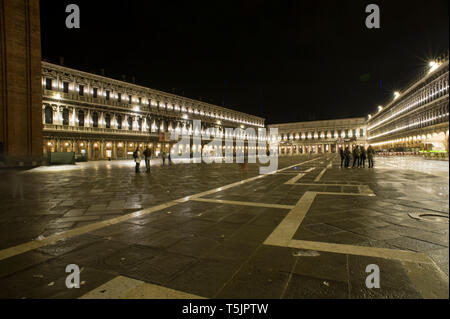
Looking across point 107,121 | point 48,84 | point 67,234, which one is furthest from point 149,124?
point 67,234

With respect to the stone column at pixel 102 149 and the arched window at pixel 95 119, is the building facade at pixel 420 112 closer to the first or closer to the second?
the stone column at pixel 102 149

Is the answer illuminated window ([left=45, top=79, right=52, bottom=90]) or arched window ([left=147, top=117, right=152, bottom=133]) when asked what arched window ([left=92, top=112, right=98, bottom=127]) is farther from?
arched window ([left=147, top=117, right=152, bottom=133])

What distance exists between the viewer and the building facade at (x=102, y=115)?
31375 millimetres

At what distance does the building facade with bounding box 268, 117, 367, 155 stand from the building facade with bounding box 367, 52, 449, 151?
72.7ft

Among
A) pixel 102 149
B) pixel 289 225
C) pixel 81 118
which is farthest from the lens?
pixel 102 149

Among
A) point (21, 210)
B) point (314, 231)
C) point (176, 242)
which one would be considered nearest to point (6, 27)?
point (21, 210)

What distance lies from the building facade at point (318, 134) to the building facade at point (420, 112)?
2215 centimetres

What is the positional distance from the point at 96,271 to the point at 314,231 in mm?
2677

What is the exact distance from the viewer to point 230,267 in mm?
2281

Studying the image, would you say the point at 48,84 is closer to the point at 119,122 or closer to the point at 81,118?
the point at 81,118

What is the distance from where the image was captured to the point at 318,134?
89.8 metres

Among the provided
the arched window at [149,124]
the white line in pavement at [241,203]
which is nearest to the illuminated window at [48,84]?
the arched window at [149,124]

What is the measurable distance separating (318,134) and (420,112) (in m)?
49.9

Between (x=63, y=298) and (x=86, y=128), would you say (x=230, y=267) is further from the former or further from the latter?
(x=86, y=128)
